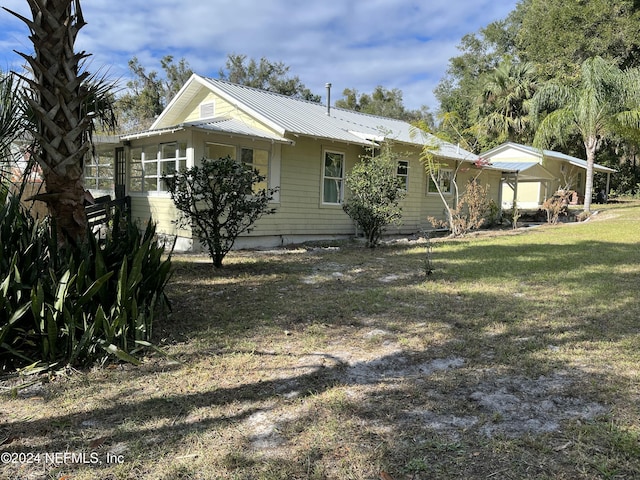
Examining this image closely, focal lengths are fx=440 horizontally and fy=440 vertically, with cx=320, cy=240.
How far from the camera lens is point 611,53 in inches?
1069

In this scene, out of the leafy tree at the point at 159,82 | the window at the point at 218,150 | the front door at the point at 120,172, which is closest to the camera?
the window at the point at 218,150

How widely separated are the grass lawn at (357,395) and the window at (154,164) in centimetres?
587

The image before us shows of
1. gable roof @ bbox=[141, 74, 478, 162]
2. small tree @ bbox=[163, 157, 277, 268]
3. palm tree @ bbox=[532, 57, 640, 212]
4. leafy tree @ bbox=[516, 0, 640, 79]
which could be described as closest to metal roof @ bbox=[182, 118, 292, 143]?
gable roof @ bbox=[141, 74, 478, 162]

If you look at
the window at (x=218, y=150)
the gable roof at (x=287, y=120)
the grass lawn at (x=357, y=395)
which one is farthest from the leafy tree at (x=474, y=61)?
Result: the grass lawn at (x=357, y=395)

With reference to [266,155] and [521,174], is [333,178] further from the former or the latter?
[521,174]

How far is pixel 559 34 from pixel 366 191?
82.6 ft

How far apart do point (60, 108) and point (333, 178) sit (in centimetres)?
944

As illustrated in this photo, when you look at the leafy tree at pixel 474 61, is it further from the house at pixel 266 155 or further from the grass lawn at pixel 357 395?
the grass lawn at pixel 357 395

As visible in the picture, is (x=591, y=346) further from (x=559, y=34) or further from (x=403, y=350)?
(x=559, y=34)

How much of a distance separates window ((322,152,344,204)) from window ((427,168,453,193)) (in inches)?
173

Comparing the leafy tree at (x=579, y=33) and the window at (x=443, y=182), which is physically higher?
the leafy tree at (x=579, y=33)

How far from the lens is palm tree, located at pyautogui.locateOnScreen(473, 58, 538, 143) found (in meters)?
29.9

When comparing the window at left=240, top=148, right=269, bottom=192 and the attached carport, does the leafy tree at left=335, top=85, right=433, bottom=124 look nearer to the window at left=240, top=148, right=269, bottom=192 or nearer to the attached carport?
the attached carport

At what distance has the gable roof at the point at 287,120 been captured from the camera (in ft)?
37.3
